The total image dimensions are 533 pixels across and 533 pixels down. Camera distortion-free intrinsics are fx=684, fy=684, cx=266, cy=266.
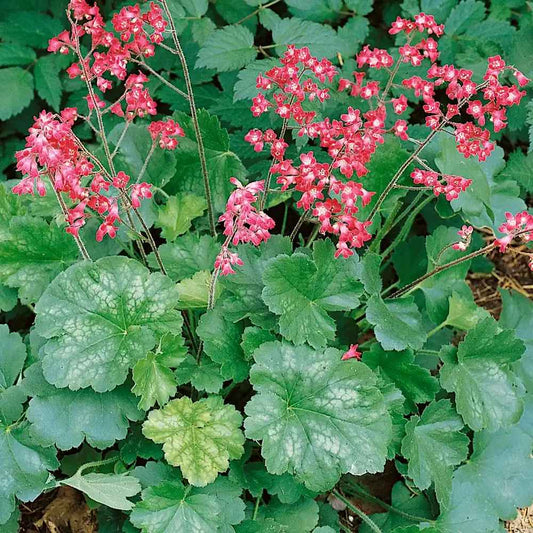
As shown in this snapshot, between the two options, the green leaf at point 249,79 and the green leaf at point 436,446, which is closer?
the green leaf at point 436,446

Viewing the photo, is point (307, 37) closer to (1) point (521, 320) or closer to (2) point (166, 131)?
(2) point (166, 131)

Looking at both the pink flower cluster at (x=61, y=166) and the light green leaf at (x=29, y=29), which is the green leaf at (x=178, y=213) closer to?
the pink flower cluster at (x=61, y=166)

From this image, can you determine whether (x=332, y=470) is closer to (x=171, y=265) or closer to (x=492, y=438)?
(x=492, y=438)

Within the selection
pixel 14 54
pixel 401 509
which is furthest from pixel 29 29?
pixel 401 509

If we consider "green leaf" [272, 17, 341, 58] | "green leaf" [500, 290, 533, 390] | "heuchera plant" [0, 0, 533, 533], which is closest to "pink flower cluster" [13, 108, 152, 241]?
"heuchera plant" [0, 0, 533, 533]

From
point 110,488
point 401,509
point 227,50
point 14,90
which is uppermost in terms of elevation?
point 227,50

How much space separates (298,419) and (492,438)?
863mm

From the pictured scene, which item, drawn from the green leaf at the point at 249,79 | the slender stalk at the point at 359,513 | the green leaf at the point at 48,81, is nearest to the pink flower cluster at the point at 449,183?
the green leaf at the point at 249,79

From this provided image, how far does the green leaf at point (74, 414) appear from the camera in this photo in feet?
7.13

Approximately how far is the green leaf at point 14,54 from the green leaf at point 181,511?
1.99 metres

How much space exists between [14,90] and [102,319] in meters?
1.35

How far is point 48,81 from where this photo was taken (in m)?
3.05

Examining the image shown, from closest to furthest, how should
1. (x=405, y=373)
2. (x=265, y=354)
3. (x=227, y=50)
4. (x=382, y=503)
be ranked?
(x=265, y=354) < (x=405, y=373) < (x=382, y=503) < (x=227, y=50)

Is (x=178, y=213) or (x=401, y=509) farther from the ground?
(x=178, y=213)
